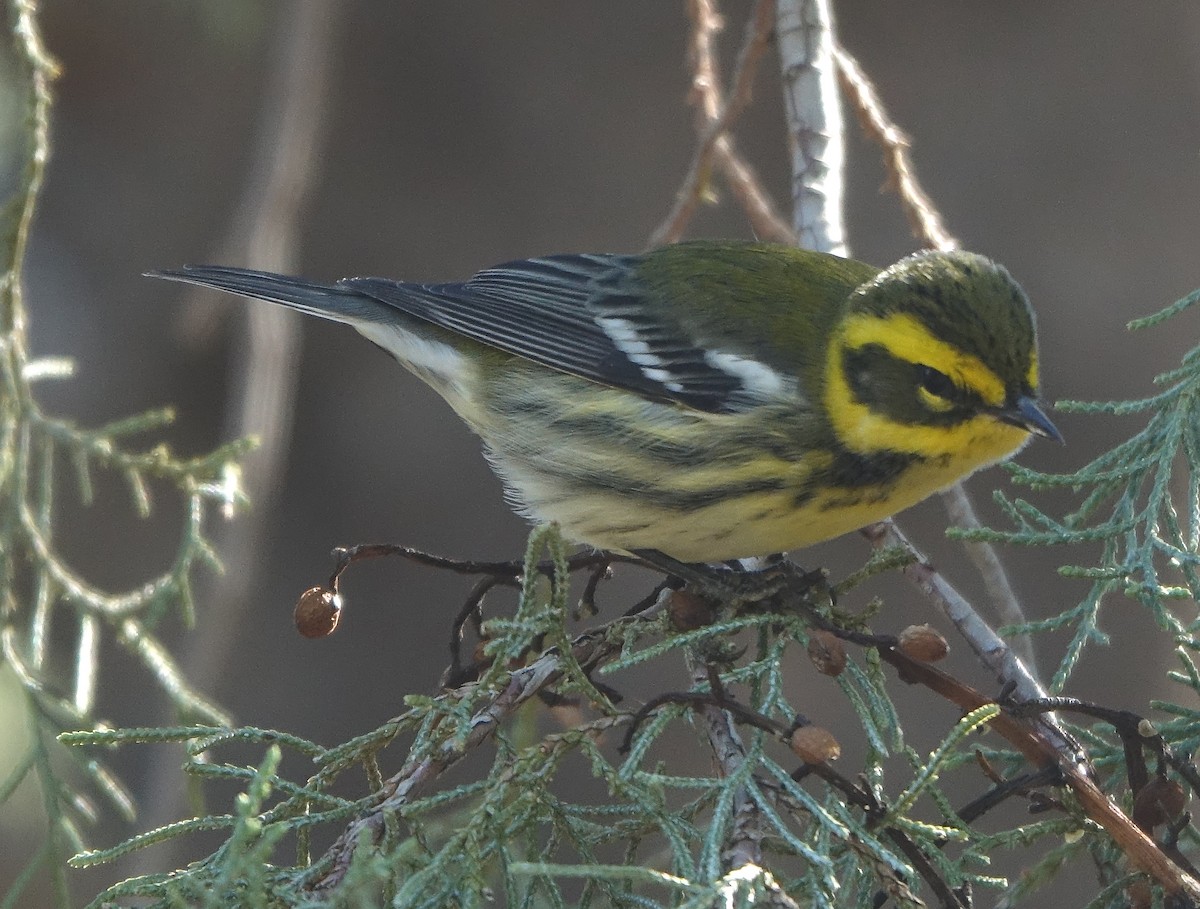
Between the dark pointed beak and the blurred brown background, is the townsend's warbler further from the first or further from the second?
the blurred brown background

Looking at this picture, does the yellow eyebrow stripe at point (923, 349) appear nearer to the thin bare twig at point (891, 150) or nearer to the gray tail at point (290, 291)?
the thin bare twig at point (891, 150)

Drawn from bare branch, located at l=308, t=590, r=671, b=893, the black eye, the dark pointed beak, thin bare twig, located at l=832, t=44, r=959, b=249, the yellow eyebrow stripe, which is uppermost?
thin bare twig, located at l=832, t=44, r=959, b=249

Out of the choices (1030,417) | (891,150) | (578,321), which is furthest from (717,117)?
(1030,417)

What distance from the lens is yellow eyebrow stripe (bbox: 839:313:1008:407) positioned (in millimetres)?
2424

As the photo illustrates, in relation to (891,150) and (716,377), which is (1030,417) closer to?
(716,377)

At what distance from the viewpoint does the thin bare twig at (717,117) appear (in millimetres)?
3205

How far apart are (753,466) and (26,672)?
169 cm

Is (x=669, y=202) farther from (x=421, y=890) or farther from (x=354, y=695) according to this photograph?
(x=421, y=890)

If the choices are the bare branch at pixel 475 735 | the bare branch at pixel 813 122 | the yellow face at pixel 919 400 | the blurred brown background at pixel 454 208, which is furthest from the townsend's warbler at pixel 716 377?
the blurred brown background at pixel 454 208

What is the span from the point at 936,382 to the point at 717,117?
1110mm

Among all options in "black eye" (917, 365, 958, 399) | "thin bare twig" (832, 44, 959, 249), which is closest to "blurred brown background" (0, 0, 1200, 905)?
"thin bare twig" (832, 44, 959, 249)

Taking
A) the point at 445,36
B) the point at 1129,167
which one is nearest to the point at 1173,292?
the point at 1129,167

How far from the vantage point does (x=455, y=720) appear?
1.89 metres

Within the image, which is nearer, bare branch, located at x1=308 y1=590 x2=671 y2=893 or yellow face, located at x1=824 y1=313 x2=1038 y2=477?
bare branch, located at x1=308 y1=590 x2=671 y2=893
